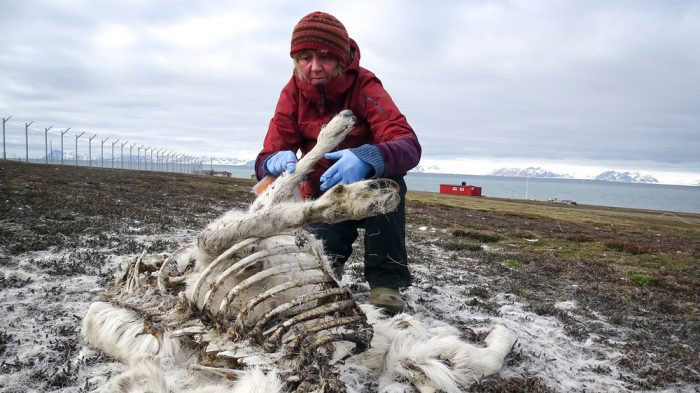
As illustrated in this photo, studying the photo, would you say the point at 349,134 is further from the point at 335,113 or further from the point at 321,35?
the point at 321,35

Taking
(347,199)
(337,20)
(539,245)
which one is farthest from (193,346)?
(539,245)

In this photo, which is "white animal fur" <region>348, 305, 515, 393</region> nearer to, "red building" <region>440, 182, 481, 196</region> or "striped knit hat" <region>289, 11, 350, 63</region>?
"striped knit hat" <region>289, 11, 350, 63</region>

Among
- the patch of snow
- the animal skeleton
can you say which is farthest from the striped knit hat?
the patch of snow

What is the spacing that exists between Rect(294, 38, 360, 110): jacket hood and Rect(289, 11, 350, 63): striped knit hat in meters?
0.20

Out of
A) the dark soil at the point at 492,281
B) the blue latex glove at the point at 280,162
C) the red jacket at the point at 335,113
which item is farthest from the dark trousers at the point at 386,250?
the blue latex glove at the point at 280,162

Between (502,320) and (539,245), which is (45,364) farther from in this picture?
(539,245)

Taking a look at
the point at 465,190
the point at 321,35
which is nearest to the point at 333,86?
the point at 321,35

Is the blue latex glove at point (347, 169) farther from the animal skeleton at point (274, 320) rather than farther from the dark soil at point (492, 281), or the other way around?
the dark soil at point (492, 281)

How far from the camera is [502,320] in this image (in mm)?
4465

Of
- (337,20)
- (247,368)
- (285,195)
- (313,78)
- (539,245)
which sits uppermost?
(337,20)

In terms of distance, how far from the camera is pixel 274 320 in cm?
244

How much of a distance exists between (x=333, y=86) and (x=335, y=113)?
303 mm

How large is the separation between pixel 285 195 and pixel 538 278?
5426 millimetres

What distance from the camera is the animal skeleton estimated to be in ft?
7.41
